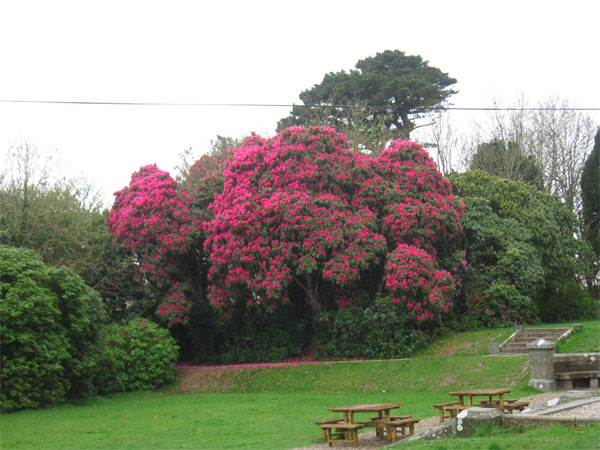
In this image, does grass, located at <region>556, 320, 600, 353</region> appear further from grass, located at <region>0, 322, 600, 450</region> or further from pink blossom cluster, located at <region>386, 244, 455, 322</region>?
pink blossom cluster, located at <region>386, 244, 455, 322</region>

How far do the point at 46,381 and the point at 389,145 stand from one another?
48.2 feet

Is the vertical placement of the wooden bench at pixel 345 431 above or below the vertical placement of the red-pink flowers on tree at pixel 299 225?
below

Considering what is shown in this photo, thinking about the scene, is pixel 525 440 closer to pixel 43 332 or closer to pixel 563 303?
pixel 43 332

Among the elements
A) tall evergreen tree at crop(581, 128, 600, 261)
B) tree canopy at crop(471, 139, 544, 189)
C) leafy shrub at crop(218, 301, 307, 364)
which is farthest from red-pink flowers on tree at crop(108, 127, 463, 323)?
tree canopy at crop(471, 139, 544, 189)

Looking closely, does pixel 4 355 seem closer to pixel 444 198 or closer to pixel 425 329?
pixel 425 329

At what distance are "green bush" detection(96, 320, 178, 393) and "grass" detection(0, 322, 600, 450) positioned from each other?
0.66 metres

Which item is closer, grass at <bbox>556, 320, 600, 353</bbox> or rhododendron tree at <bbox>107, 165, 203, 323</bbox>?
grass at <bbox>556, 320, 600, 353</bbox>

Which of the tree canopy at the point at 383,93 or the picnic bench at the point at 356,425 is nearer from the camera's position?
the picnic bench at the point at 356,425

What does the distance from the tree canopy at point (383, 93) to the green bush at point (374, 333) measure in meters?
17.2

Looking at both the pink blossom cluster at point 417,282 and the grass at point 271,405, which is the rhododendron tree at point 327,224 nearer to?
the pink blossom cluster at point 417,282

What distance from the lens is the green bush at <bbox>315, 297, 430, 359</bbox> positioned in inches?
833

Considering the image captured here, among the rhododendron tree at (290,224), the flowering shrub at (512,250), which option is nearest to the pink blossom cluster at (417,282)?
the rhododendron tree at (290,224)

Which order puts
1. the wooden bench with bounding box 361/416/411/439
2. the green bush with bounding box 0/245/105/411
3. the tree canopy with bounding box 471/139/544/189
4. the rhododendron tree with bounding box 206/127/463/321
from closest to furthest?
the wooden bench with bounding box 361/416/411/439 < the green bush with bounding box 0/245/105/411 < the rhododendron tree with bounding box 206/127/463/321 < the tree canopy with bounding box 471/139/544/189

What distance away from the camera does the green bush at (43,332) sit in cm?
1566
